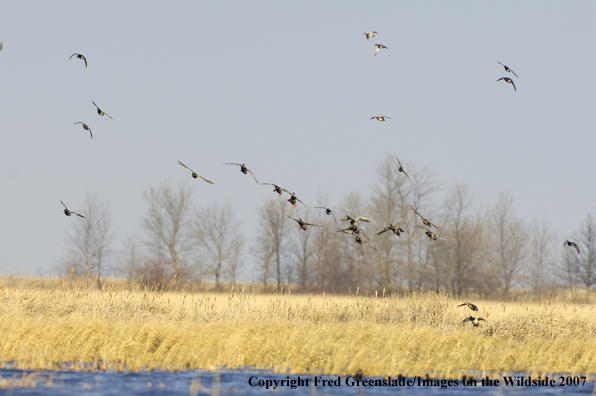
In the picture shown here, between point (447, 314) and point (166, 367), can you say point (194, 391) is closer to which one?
point (166, 367)

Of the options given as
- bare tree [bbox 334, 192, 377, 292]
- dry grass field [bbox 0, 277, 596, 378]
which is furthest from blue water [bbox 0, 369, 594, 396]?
bare tree [bbox 334, 192, 377, 292]

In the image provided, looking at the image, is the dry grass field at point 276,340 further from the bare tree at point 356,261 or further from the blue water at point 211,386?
the bare tree at point 356,261

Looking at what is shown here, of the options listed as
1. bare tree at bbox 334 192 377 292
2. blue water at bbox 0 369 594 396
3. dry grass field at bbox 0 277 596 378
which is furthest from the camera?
bare tree at bbox 334 192 377 292

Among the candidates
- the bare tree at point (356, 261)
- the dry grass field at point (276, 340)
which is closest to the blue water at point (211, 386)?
the dry grass field at point (276, 340)

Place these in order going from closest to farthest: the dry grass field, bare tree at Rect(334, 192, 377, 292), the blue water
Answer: the blue water
the dry grass field
bare tree at Rect(334, 192, 377, 292)

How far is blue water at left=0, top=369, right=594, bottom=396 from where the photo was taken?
10.2 m

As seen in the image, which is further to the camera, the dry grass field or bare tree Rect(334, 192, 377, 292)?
bare tree Rect(334, 192, 377, 292)

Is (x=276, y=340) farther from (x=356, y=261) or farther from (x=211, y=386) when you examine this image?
(x=356, y=261)

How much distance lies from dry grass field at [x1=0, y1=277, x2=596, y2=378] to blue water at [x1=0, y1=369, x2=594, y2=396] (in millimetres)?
725

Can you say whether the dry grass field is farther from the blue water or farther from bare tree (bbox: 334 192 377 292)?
bare tree (bbox: 334 192 377 292)

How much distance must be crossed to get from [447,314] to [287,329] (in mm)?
7152

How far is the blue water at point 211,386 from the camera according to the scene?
10.2 m

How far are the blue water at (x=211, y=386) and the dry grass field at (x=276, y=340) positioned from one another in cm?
72

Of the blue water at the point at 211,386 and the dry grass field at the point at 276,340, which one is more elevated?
the dry grass field at the point at 276,340
